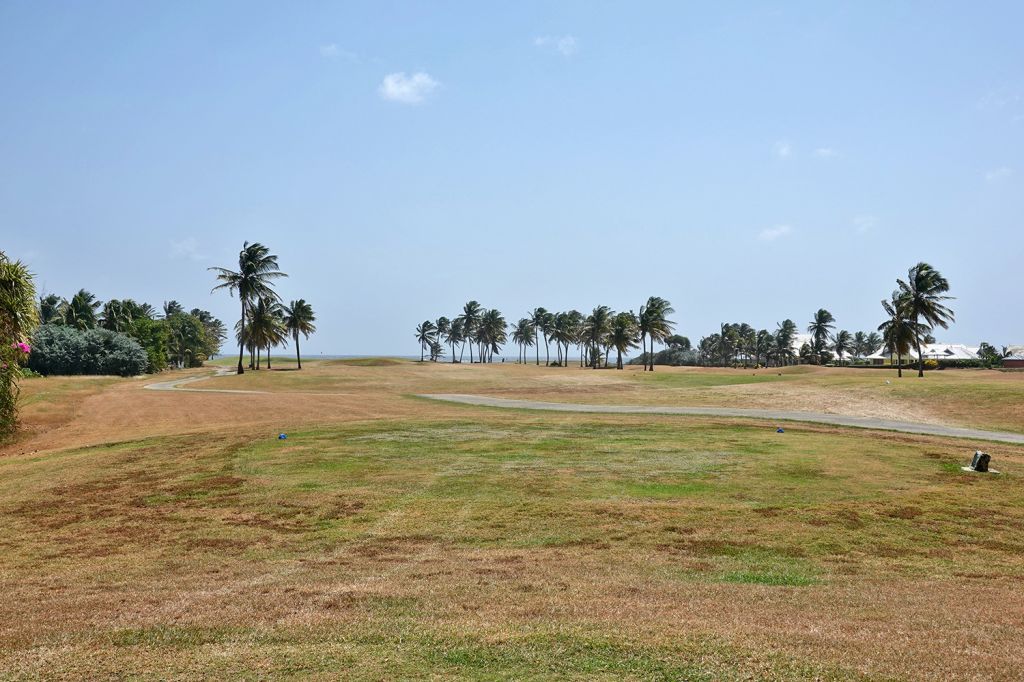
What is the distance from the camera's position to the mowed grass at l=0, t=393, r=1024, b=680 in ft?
21.5

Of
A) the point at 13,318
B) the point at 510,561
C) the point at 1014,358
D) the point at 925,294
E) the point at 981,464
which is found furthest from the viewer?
the point at 1014,358

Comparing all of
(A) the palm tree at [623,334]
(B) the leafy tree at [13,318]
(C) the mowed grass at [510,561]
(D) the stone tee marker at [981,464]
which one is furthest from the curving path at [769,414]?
(A) the palm tree at [623,334]

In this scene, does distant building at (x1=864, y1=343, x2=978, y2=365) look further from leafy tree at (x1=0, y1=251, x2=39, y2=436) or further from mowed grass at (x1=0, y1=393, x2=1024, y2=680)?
leafy tree at (x1=0, y1=251, x2=39, y2=436)

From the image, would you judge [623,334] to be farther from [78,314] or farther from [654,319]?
[78,314]

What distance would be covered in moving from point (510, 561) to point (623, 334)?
433 feet

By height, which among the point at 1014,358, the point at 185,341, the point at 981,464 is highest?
the point at 185,341

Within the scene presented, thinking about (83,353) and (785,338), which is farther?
(785,338)

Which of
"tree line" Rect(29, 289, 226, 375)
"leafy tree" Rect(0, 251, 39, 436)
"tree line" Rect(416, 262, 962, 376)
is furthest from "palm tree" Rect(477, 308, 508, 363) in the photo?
"leafy tree" Rect(0, 251, 39, 436)

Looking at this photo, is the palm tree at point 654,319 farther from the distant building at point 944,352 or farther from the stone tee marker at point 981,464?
the stone tee marker at point 981,464

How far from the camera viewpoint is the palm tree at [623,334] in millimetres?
A: 140500

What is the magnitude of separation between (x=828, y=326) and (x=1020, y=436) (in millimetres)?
140092

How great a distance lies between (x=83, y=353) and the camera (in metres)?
80.8

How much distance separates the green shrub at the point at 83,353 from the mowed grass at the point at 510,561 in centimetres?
6565

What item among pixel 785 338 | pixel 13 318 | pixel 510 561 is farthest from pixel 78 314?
pixel 785 338
